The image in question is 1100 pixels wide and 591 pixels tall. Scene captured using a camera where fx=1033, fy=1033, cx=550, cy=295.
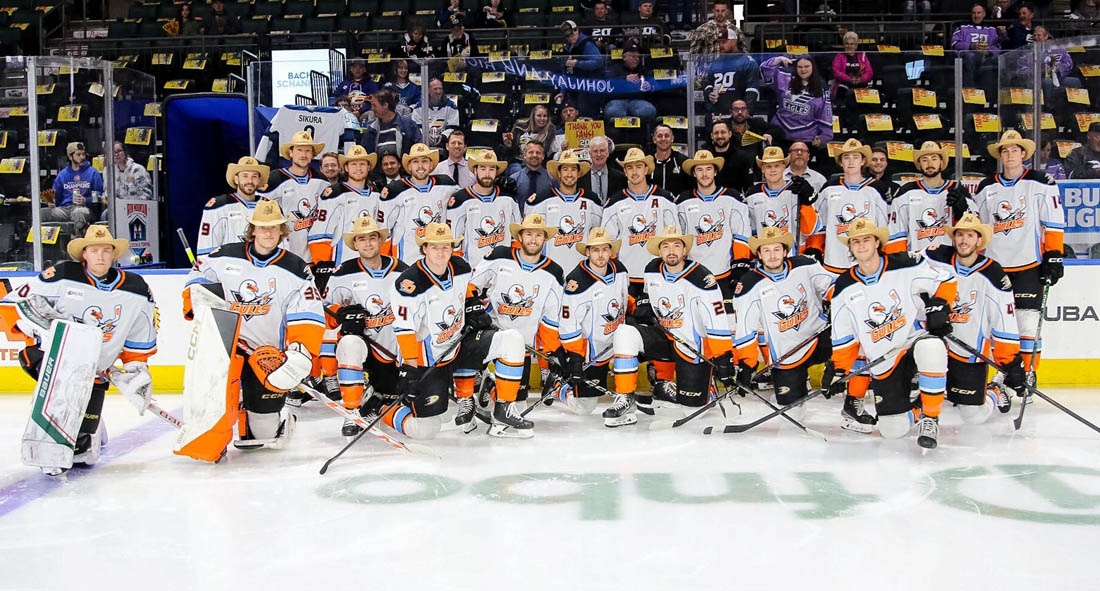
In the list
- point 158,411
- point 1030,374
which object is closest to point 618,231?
point 1030,374

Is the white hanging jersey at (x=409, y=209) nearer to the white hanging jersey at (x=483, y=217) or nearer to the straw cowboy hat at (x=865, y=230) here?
the white hanging jersey at (x=483, y=217)

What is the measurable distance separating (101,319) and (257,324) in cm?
73

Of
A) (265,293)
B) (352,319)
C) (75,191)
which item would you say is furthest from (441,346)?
(75,191)

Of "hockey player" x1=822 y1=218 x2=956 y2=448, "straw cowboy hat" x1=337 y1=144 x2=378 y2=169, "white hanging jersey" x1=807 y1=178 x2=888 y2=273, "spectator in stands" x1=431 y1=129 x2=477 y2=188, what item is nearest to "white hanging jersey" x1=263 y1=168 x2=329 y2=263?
"straw cowboy hat" x1=337 y1=144 x2=378 y2=169

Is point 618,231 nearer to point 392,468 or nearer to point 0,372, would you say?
point 392,468

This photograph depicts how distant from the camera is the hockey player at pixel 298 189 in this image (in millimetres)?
7012

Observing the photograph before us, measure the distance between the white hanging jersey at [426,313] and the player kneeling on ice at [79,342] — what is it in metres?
1.25

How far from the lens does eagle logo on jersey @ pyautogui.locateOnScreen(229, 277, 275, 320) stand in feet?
17.1

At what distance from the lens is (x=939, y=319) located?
203 inches

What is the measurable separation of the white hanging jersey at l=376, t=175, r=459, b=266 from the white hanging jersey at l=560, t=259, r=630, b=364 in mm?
1380

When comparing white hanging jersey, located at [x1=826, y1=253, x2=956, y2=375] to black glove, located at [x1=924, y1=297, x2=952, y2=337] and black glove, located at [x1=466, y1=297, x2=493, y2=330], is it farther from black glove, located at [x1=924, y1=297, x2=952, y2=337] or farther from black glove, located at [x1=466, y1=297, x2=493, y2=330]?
black glove, located at [x1=466, y1=297, x2=493, y2=330]

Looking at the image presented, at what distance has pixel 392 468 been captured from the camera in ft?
15.9

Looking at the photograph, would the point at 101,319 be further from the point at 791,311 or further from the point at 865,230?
the point at 865,230

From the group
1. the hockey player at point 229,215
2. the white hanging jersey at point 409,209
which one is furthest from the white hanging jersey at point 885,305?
the hockey player at point 229,215
